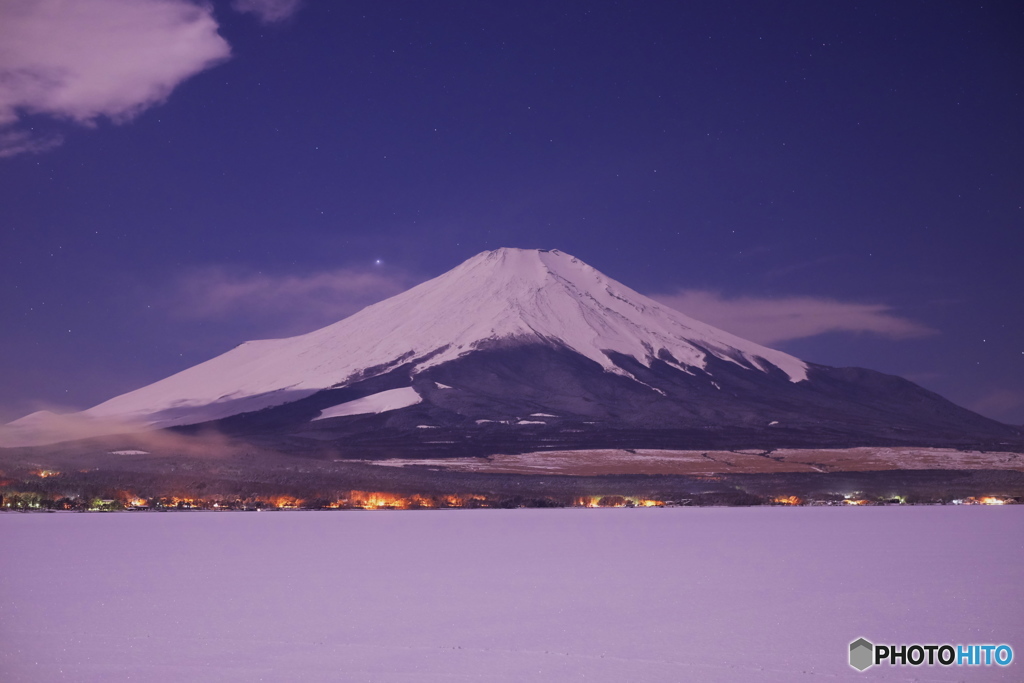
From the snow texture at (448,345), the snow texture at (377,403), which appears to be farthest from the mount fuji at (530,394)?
the snow texture at (448,345)

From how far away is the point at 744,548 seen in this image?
25078mm

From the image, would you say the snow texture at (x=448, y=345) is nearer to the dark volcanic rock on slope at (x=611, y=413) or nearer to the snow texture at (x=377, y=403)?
the dark volcanic rock on slope at (x=611, y=413)

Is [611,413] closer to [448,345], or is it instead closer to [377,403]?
[377,403]

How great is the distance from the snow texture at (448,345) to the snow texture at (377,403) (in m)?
13.4

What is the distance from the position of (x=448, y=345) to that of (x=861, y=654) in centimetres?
15950

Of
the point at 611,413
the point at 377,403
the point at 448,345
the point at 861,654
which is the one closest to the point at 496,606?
the point at 861,654

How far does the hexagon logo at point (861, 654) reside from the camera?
1107 cm

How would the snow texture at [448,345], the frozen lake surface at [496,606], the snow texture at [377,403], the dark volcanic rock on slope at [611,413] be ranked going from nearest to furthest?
the frozen lake surface at [496,606] < the dark volcanic rock on slope at [611,413] < the snow texture at [377,403] < the snow texture at [448,345]

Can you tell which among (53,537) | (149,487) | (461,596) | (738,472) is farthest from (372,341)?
(461,596)

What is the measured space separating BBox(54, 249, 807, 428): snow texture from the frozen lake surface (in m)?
134

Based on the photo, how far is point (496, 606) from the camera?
15.3 m

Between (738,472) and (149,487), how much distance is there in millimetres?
50406

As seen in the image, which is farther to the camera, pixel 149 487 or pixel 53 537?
pixel 149 487

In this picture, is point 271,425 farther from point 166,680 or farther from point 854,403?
point 166,680
